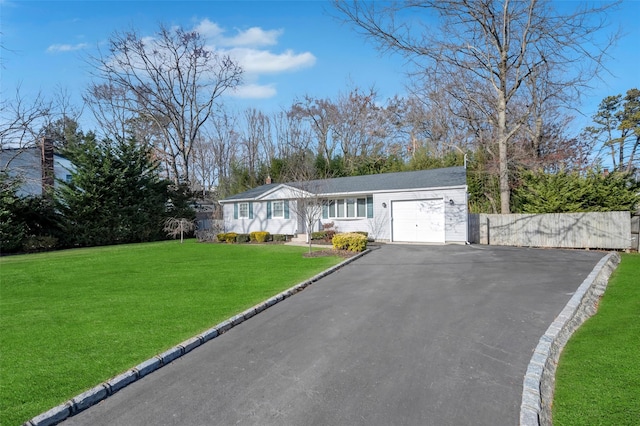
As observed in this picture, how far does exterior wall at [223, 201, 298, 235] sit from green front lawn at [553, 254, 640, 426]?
53.5ft

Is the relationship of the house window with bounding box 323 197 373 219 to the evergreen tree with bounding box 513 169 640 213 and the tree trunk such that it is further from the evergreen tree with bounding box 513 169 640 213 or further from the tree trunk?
the evergreen tree with bounding box 513 169 640 213

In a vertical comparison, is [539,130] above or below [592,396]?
above

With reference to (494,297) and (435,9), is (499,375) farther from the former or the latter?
(435,9)

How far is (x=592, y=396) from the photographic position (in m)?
3.31

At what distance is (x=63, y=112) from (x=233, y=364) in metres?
32.5

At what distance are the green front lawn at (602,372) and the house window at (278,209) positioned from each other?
55.9ft

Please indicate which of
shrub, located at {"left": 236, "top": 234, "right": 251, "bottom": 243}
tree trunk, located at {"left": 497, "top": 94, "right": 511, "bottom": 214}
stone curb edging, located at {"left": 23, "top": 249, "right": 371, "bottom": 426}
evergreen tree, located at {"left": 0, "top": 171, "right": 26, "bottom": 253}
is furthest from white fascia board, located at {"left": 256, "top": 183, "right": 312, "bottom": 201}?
evergreen tree, located at {"left": 0, "top": 171, "right": 26, "bottom": 253}

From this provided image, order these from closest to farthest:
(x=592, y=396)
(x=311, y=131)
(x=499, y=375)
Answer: (x=592, y=396)
(x=499, y=375)
(x=311, y=131)

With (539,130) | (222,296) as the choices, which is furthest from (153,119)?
(539,130)

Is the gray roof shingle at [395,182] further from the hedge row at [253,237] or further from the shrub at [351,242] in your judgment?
the shrub at [351,242]

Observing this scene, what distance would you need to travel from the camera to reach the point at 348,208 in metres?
19.0

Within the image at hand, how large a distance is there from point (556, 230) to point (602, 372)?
1317cm

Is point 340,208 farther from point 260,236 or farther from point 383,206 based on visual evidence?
point 260,236

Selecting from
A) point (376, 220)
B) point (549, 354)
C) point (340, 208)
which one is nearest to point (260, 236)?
point (340, 208)
